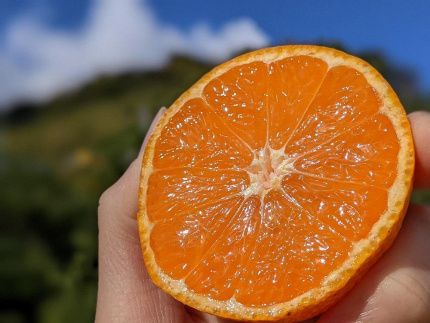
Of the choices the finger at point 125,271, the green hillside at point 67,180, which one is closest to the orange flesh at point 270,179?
the finger at point 125,271

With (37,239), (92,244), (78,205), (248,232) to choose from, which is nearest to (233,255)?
(248,232)

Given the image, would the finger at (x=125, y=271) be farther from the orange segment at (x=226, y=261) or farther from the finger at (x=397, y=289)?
the finger at (x=397, y=289)

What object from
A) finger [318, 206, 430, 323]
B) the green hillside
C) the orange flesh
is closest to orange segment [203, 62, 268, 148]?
the orange flesh

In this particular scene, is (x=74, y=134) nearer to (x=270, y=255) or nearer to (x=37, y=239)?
(x=37, y=239)

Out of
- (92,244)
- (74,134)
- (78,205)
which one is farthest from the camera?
(74,134)

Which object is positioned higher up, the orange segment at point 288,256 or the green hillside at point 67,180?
the orange segment at point 288,256

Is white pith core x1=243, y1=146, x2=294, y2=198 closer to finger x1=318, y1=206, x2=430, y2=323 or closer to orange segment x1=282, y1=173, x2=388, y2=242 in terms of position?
orange segment x1=282, y1=173, x2=388, y2=242

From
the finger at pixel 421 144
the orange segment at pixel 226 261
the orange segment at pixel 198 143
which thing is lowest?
the orange segment at pixel 226 261
